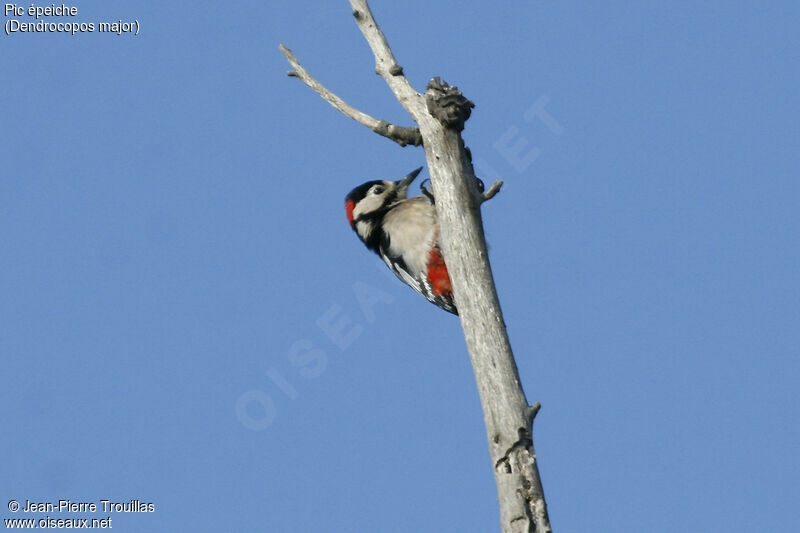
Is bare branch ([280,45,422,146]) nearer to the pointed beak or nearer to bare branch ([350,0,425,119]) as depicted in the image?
bare branch ([350,0,425,119])

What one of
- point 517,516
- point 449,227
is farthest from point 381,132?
point 517,516

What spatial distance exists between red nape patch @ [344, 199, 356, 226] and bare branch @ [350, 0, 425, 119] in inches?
78.2

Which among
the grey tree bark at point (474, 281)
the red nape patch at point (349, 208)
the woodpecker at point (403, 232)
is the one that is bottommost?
the grey tree bark at point (474, 281)

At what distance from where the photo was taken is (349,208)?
7578 millimetres

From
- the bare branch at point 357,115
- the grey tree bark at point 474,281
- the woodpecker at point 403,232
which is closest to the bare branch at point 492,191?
the grey tree bark at point 474,281

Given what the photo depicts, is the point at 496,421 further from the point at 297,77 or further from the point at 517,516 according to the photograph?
the point at 297,77

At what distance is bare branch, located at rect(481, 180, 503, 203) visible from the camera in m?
5.13

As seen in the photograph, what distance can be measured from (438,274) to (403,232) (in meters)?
0.44

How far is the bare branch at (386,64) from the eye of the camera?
5383mm

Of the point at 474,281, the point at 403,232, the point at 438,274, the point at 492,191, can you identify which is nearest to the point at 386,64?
the point at 492,191

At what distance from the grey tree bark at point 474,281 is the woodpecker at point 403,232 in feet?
5.26

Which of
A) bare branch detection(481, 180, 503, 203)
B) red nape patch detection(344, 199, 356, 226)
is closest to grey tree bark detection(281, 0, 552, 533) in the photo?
bare branch detection(481, 180, 503, 203)

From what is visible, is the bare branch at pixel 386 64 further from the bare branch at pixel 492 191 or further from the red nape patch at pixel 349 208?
the red nape patch at pixel 349 208

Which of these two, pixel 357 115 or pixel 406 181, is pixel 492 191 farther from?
pixel 406 181
